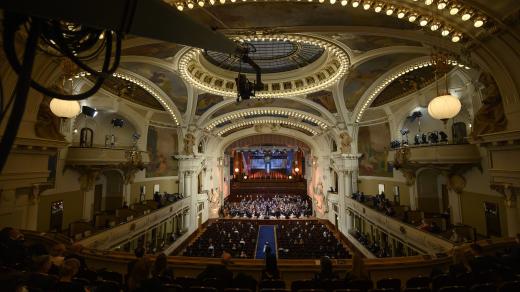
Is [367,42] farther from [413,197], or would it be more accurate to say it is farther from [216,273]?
[216,273]

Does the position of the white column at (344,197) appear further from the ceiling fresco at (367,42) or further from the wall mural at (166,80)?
the wall mural at (166,80)

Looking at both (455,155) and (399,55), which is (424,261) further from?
(399,55)

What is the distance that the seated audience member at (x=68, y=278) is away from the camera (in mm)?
3312

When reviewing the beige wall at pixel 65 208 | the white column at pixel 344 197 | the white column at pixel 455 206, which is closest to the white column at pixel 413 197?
the white column at pixel 455 206

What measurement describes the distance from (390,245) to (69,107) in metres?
15.3

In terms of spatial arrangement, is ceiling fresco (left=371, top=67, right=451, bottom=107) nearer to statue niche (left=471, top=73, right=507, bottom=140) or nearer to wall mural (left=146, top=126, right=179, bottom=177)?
statue niche (left=471, top=73, right=507, bottom=140)

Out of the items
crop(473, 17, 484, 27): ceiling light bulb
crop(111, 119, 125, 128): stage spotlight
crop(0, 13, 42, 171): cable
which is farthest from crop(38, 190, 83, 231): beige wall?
crop(473, 17, 484, 27): ceiling light bulb

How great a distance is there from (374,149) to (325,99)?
474 cm

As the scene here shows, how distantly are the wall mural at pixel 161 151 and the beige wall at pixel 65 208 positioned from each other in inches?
212

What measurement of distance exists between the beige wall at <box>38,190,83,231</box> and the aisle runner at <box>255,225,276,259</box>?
382 inches

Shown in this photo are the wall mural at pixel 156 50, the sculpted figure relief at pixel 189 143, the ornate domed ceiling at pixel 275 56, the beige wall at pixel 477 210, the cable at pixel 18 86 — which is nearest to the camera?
the cable at pixel 18 86

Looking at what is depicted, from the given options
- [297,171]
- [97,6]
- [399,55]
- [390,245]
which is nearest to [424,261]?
[97,6]

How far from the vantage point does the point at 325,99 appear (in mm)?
16953

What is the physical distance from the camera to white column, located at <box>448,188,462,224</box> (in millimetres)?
11469
